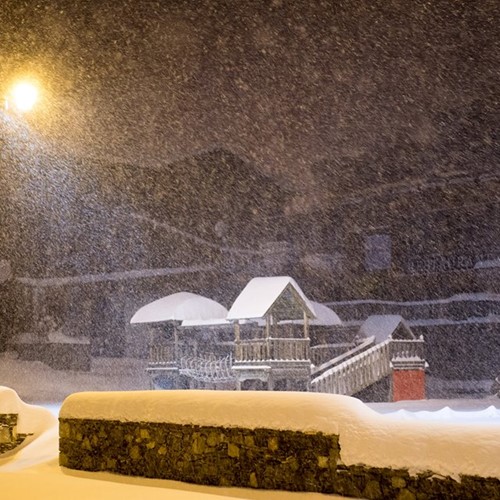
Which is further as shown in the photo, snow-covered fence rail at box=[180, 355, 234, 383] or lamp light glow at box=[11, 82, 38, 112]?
snow-covered fence rail at box=[180, 355, 234, 383]

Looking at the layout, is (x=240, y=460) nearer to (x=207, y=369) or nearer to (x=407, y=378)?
(x=207, y=369)

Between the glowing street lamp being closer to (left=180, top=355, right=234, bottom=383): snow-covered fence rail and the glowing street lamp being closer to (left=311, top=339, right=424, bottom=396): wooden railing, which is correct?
(left=311, top=339, right=424, bottom=396): wooden railing

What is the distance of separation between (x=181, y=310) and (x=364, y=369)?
670 centimetres

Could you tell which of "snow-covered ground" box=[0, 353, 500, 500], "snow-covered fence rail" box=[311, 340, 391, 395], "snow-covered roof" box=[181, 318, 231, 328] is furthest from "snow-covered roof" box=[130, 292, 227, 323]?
"snow-covered fence rail" box=[311, 340, 391, 395]

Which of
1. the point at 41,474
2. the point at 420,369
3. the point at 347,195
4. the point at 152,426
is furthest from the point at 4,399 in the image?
the point at 347,195

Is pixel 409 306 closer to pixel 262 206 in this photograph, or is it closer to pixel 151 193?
pixel 262 206

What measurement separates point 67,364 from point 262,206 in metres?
13.1

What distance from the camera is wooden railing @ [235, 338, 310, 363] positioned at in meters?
21.0

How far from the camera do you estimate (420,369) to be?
23422 mm

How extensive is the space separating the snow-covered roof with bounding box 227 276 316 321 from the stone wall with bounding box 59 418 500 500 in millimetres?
9981

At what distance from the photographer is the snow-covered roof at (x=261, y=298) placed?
69.0ft

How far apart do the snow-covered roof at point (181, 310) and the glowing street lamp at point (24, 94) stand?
1104cm

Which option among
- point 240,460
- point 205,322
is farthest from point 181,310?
point 240,460

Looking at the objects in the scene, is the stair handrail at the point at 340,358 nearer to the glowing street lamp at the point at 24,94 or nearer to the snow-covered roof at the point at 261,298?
the snow-covered roof at the point at 261,298
